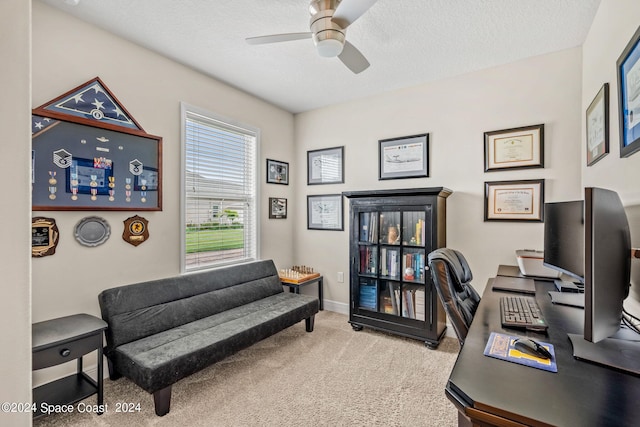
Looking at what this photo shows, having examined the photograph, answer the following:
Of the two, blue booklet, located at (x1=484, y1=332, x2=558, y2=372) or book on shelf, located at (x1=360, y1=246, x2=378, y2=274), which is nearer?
blue booklet, located at (x1=484, y1=332, x2=558, y2=372)

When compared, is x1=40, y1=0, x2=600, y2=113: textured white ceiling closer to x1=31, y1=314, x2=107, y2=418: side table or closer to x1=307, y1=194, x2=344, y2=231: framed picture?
x1=307, y1=194, x2=344, y2=231: framed picture

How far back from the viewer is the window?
2.84 metres

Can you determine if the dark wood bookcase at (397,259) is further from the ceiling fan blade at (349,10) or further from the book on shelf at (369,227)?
the ceiling fan blade at (349,10)

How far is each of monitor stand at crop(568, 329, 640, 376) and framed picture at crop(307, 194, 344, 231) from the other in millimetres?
2754

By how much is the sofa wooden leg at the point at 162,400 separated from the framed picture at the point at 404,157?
2.78m

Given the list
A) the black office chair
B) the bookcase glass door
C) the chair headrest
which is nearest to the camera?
the black office chair

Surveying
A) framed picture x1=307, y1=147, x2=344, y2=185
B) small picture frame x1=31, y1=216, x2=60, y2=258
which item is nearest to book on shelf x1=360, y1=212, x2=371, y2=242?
framed picture x1=307, y1=147, x2=344, y2=185

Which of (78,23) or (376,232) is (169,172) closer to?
(78,23)

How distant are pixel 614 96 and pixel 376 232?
6.61 ft

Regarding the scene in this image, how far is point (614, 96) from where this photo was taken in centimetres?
157

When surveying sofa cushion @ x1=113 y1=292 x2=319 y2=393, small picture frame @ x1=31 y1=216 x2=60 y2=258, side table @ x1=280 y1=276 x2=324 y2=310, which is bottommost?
sofa cushion @ x1=113 y1=292 x2=319 y2=393

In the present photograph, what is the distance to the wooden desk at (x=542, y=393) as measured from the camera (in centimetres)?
68

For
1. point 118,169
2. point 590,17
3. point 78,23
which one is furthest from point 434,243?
point 78,23

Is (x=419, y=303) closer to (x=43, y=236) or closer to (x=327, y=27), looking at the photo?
(x=327, y=27)
